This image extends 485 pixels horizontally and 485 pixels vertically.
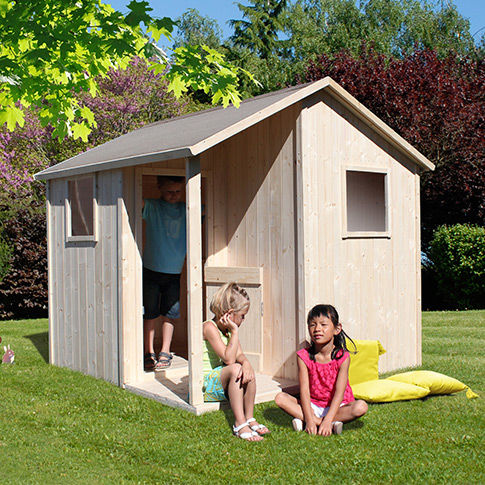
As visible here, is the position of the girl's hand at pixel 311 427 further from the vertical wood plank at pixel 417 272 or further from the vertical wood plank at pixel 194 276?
the vertical wood plank at pixel 417 272

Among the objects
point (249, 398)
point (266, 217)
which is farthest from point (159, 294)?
point (249, 398)

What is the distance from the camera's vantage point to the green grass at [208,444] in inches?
184

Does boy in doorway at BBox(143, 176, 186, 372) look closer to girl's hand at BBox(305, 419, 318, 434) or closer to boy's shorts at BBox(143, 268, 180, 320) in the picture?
boy's shorts at BBox(143, 268, 180, 320)

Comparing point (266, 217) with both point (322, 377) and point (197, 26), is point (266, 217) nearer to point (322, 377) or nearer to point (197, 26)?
point (322, 377)

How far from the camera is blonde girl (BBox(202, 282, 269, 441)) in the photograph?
5.61 metres

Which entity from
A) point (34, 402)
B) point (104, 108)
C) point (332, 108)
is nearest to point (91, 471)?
point (34, 402)

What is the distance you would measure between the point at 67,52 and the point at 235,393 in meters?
4.04

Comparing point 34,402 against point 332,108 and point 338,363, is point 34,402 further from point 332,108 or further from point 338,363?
point 332,108

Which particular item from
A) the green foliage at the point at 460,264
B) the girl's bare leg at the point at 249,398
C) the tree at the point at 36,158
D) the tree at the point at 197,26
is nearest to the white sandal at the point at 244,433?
the girl's bare leg at the point at 249,398

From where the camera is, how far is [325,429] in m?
5.46

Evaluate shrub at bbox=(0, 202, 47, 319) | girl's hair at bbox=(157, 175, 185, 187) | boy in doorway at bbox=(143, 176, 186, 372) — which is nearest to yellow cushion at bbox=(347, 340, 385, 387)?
boy in doorway at bbox=(143, 176, 186, 372)

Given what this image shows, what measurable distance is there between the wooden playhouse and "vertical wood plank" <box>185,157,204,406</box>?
0.38ft

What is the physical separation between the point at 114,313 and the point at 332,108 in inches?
132

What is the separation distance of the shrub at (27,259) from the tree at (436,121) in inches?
366
